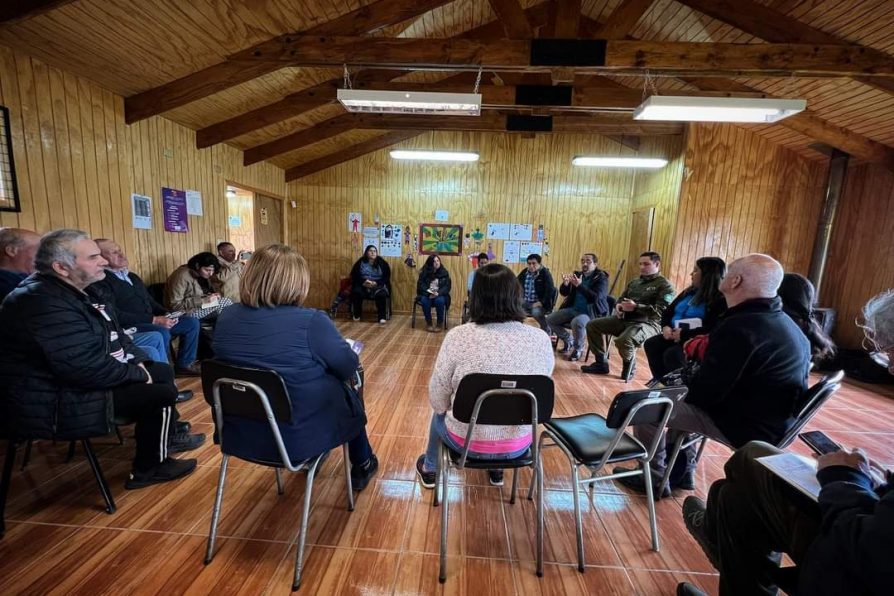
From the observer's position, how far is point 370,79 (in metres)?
4.23

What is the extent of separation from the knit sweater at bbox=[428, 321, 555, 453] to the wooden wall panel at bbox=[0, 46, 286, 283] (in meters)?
3.23

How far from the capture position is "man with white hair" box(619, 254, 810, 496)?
159 cm

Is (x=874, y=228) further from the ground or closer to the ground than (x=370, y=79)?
closer to the ground

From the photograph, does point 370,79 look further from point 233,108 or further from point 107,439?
point 107,439

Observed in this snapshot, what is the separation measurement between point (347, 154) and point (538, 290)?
4.20 m

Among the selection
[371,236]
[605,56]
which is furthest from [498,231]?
[605,56]

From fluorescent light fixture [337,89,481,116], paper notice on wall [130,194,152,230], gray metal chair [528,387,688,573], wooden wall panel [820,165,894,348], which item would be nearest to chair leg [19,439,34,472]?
paper notice on wall [130,194,152,230]

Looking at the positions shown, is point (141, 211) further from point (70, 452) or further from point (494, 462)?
point (494, 462)

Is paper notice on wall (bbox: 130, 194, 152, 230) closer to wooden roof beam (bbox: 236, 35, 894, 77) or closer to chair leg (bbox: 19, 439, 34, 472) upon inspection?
wooden roof beam (bbox: 236, 35, 894, 77)

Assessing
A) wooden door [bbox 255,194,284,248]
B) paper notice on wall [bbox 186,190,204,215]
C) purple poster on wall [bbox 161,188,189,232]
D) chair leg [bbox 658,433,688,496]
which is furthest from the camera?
wooden door [bbox 255,194,284,248]

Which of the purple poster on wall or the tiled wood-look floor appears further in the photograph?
the purple poster on wall

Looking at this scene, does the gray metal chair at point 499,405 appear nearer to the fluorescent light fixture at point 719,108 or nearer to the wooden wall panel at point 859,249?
the fluorescent light fixture at point 719,108

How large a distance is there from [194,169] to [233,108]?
0.89 m

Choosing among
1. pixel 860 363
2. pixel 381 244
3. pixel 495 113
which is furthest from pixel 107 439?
pixel 860 363
